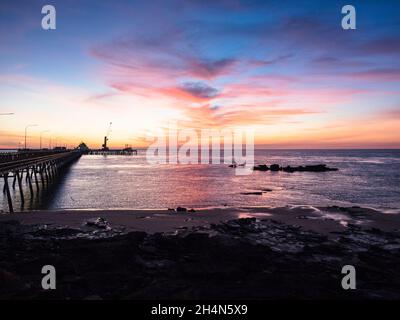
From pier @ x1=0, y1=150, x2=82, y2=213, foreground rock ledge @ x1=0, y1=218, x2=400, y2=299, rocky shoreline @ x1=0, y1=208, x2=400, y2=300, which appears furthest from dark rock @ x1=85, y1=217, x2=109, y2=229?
pier @ x1=0, y1=150, x2=82, y2=213

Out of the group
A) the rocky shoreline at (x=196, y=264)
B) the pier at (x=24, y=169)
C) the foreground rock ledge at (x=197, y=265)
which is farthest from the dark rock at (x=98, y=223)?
the pier at (x=24, y=169)

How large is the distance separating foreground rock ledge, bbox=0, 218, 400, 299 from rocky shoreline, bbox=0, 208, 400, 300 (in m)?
0.03

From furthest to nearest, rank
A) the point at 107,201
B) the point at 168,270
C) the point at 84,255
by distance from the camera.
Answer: the point at 107,201
the point at 84,255
the point at 168,270

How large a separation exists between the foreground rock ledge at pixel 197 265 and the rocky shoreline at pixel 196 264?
0.03 m

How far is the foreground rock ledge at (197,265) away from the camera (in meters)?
8.41

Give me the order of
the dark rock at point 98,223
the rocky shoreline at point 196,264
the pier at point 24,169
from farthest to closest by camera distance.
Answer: the pier at point 24,169, the dark rock at point 98,223, the rocky shoreline at point 196,264

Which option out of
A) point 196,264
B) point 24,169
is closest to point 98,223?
point 196,264

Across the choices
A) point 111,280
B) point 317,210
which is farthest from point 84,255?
point 317,210

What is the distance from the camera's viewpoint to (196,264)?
1038 centimetres

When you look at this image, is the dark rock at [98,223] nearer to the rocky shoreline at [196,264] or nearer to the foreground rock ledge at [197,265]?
the rocky shoreline at [196,264]

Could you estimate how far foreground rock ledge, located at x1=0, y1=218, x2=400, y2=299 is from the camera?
841 cm

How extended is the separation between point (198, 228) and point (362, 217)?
11614 mm
